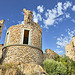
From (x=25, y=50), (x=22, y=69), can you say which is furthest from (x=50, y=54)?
(x=22, y=69)

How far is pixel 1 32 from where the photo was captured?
50.3ft

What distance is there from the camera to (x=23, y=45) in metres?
11.7

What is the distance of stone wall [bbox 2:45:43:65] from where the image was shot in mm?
10781

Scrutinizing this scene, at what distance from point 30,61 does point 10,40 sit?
377 centimetres

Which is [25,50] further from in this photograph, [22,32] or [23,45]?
[22,32]

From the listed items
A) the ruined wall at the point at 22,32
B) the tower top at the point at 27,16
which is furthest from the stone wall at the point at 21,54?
the tower top at the point at 27,16

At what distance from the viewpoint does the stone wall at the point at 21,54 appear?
1078 centimetres

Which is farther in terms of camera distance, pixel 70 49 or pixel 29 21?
pixel 70 49

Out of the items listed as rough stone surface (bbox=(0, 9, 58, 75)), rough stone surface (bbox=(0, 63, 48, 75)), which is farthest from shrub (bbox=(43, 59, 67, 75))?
rough stone surface (bbox=(0, 63, 48, 75))

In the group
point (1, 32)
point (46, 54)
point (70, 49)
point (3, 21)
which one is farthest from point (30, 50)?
point (70, 49)

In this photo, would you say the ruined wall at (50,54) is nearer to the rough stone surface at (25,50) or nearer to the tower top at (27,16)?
the rough stone surface at (25,50)

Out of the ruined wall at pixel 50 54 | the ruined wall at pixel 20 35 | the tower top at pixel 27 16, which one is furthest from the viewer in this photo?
the ruined wall at pixel 50 54

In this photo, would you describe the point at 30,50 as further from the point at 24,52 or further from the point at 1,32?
the point at 1,32

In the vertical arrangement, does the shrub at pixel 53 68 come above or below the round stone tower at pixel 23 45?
below
